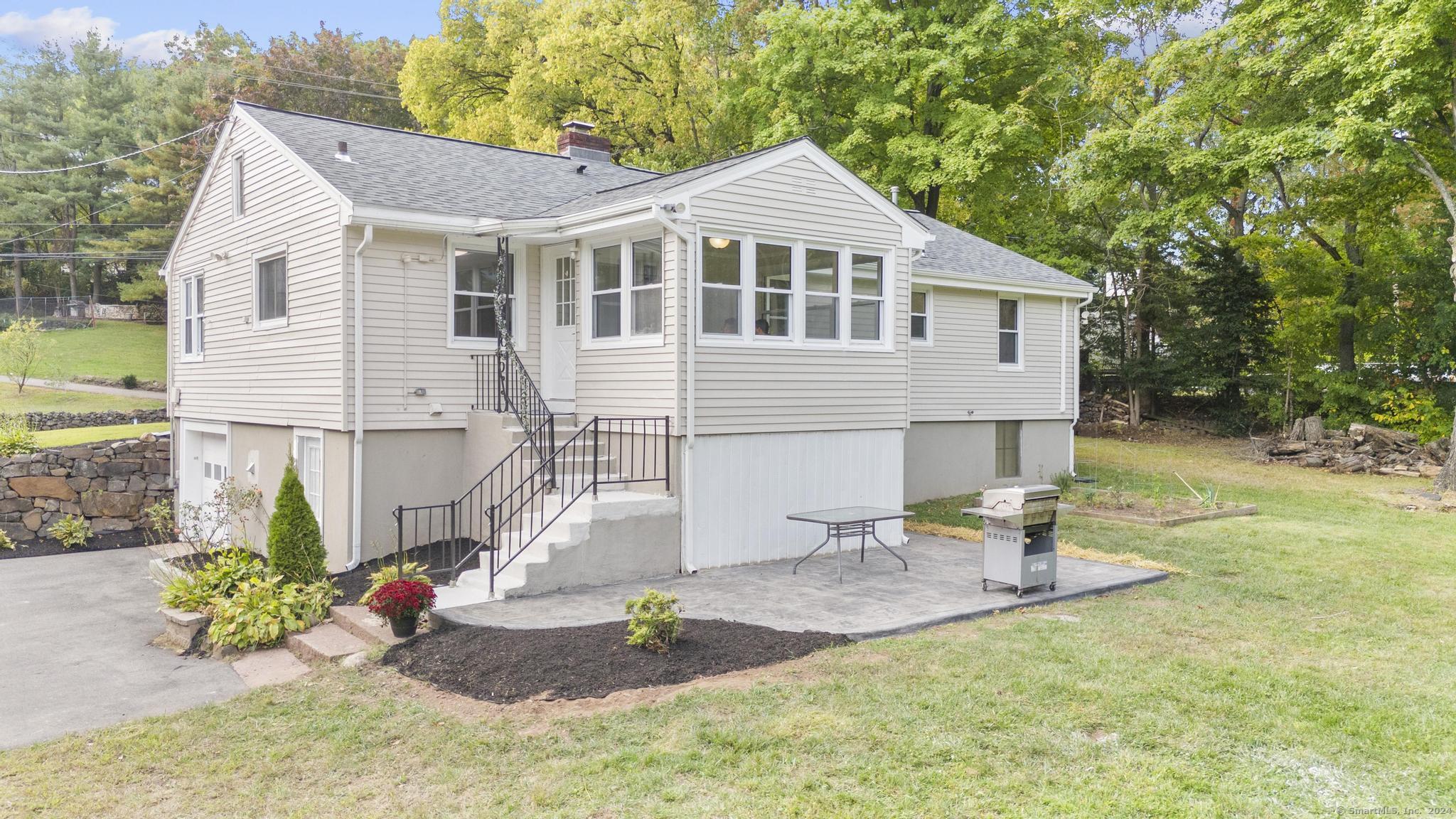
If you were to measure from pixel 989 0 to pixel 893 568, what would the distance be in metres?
17.5

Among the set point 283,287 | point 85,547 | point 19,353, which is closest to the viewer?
point 283,287

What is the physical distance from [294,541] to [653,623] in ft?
14.4

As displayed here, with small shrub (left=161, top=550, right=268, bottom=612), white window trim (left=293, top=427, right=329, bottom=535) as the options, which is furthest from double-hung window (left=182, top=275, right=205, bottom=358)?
small shrub (left=161, top=550, right=268, bottom=612)

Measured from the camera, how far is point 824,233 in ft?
33.9

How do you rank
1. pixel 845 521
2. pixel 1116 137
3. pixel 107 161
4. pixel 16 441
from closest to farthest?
1. pixel 845 521
2. pixel 16 441
3. pixel 1116 137
4. pixel 107 161

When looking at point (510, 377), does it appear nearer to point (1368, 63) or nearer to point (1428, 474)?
point (1368, 63)

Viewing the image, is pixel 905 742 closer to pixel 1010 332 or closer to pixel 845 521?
pixel 845 521

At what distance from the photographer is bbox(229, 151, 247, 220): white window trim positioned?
12.6 meters

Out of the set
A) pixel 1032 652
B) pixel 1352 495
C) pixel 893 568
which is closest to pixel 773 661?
pixel 1032 652

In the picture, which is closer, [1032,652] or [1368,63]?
[1032,652]

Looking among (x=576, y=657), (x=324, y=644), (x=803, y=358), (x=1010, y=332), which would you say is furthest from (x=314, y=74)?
(x=576, y=657)

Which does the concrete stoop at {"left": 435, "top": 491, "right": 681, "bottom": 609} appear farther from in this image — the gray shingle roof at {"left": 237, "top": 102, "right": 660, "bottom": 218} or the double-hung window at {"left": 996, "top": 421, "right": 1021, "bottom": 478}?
the double-hung window at {"left": 996, "top": 421, "right": 1021, "bottom": 478}

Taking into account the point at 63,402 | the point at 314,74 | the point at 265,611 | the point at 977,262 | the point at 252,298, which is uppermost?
the point at 314,74

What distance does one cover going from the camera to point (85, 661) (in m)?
7.73
